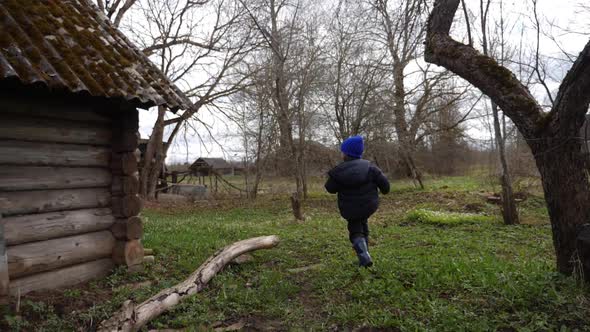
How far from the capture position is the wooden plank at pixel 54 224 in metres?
4.67

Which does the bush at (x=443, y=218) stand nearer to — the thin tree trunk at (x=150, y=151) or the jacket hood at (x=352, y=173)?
the jacket hood at (x=352, y=173)

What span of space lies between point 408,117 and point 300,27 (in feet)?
23.8

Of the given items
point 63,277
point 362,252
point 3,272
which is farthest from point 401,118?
point 3,272

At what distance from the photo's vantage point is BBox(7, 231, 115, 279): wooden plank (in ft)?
15.3

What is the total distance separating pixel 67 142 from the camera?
17.3 ft

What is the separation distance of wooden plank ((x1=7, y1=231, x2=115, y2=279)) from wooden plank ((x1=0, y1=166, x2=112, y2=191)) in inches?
26.7

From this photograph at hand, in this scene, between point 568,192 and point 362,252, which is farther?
point 362,252

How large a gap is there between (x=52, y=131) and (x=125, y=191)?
120cm

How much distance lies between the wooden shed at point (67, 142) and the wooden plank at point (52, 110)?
0.01 metres

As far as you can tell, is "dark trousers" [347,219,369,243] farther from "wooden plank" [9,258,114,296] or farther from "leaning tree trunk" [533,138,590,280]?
"wooden plank" [9,258,114,296]

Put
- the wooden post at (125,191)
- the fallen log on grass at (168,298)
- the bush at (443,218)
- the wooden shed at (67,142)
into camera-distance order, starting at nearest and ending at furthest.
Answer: the fallen log on grass at (168,298) < the wooden shed at (67,142) < the wooden post at (125,191) < the bush at (443,218)

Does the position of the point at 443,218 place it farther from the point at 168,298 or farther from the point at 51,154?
the point at 51,154

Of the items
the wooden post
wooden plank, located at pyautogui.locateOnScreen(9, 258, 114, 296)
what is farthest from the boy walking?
wooden plank, located at pyautogui.locateOnScreen(9, 258, 114, 296)

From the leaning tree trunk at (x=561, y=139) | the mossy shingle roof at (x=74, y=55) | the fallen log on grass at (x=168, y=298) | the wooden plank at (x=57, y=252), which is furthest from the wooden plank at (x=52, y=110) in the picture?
the leaning tree trunk at (x=561, y=139)
